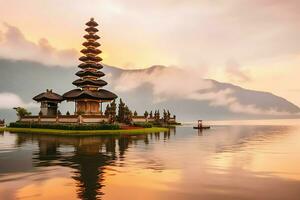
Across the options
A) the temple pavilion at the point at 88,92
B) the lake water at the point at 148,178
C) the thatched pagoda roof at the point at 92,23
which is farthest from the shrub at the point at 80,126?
the lake water at the point at 148,178

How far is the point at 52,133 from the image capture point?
60.2m

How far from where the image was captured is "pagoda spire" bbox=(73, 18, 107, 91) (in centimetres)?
8200

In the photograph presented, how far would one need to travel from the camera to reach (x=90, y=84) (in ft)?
267

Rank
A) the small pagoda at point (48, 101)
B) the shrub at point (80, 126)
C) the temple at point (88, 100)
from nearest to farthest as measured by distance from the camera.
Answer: the shrub at point (80, 126) → the temple at point (88, 100) → the small pagoda at point (48, 101)

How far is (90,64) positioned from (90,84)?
5465mm

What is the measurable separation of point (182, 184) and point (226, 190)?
2.17m

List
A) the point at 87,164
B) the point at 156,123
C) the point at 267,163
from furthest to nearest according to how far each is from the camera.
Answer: the point at 156,123
the point at 267,163
the point at 87,164

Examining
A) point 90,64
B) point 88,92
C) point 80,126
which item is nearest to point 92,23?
point 90,64

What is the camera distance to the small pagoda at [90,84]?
77800 mm

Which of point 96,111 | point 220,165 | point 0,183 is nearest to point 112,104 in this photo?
point 96,111

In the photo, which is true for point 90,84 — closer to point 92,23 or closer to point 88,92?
point 88,92

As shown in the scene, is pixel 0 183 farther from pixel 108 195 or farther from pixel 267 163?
pixel 267 163

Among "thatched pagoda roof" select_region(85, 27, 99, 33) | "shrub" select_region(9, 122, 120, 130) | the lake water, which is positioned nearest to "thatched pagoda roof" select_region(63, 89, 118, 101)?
"shrub" select_region(9, 122, 120, 130)

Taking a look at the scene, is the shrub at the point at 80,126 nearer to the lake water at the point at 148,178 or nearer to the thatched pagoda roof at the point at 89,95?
the thatched pagoda roof at the point at 89,95
